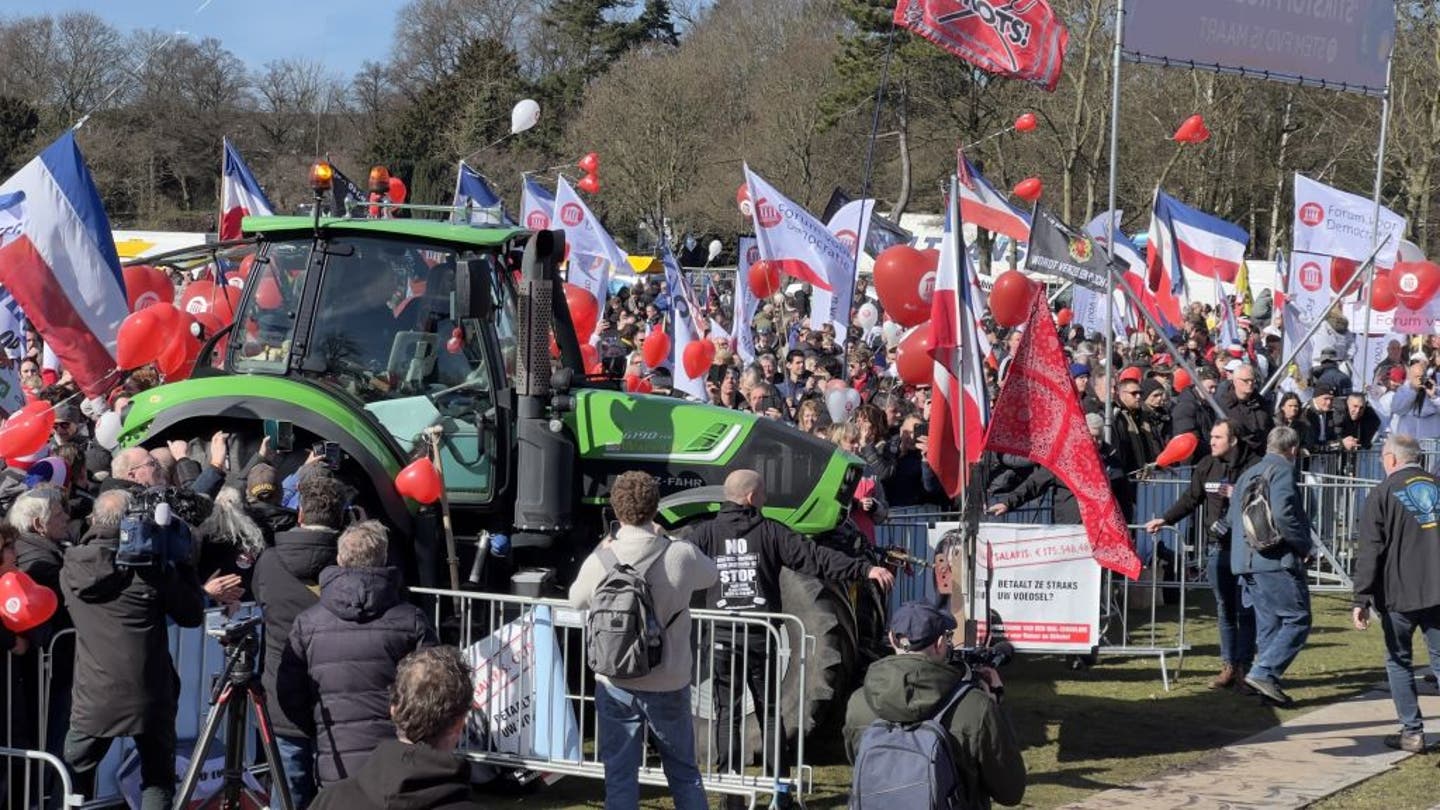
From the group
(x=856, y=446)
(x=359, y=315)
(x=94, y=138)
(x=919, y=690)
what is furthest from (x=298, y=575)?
(x=94, y=138)

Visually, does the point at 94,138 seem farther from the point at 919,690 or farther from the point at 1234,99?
the point at 919,690

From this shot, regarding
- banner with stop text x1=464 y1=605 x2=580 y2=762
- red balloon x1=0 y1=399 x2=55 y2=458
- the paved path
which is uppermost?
red balloon x1=0 y1=399 x2=55 y2=458

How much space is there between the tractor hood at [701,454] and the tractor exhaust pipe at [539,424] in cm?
21

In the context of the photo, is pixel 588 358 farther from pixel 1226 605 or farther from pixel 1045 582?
pixel 1226 605

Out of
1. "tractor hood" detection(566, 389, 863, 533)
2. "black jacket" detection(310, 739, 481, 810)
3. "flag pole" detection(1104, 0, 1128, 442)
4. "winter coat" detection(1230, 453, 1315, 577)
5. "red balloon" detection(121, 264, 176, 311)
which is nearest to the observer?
"black jacket" detection(310, 739, 481, 810)

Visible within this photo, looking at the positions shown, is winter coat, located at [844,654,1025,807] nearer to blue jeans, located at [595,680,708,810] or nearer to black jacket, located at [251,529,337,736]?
blue jeans, located at [595,680,708,810]

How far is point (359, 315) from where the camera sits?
884 cm

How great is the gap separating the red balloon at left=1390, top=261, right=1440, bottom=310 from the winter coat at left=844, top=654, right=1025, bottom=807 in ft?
48.8

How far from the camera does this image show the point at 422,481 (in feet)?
26.7

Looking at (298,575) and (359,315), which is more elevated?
(359,315)

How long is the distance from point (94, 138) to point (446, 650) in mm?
53934

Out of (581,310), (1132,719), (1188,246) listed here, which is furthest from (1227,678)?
(1188,246)

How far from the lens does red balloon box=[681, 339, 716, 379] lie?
15109mm

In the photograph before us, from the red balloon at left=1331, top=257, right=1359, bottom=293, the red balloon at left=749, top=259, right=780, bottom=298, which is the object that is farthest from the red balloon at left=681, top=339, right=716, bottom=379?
the red balloon at left=1331, top=257, right=1359, bottom=293
